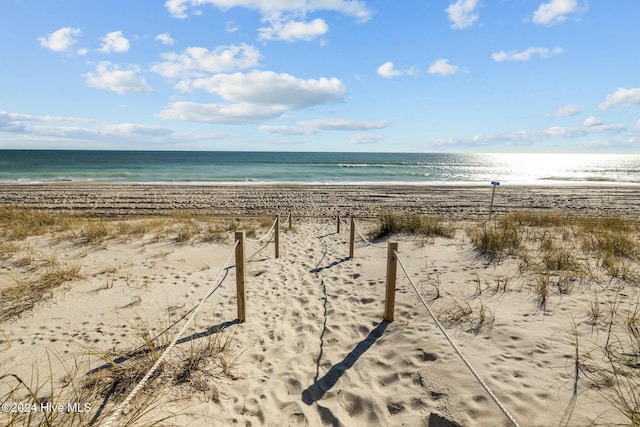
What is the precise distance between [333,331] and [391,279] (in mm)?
1082

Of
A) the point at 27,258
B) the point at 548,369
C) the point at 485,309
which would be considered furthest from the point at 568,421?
the point at 27,258

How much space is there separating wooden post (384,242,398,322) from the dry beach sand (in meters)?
0.15

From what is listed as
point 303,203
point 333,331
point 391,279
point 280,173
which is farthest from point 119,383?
point 280,173

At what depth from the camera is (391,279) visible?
4270 millimetres

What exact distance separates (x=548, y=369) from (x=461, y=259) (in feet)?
12.5

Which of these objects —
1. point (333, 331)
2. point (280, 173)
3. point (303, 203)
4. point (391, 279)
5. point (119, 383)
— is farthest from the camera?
point (280, 173)

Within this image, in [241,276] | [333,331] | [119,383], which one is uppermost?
[241,276]

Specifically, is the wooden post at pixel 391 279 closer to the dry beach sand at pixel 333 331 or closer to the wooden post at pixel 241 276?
the dry beach sand at pixel 333 331

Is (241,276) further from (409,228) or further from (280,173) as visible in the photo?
(280,173)

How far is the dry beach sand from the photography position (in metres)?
2.84

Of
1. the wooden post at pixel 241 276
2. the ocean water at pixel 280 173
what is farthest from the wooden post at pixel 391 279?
the ocean water at pixel 280 173

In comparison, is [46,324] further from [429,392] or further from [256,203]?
[256,203]

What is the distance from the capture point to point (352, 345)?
4.00 meters

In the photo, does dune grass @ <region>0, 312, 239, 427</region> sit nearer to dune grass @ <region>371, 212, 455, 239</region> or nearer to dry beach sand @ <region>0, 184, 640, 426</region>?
dry beach sand @ <region>0, 184, 640, 426</region>
